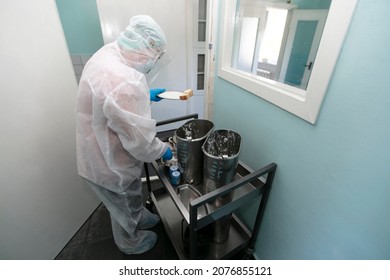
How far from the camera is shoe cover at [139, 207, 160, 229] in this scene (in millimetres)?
1442

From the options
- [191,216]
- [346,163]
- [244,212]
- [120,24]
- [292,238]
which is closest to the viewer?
[346,163]

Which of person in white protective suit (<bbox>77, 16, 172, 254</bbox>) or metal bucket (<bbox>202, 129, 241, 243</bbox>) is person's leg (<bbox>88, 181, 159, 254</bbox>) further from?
metal bucket (<bbox>202, 129, 241, 243</bbox>)

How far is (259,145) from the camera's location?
1017mm

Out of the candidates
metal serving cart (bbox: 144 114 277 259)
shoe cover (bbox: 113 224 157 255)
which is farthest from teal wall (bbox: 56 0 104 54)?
shoe cover (bbox: 113 224 157 255)

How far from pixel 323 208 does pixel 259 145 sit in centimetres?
42

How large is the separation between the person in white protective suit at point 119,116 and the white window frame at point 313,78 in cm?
53

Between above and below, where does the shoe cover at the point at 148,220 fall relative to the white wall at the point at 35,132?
below

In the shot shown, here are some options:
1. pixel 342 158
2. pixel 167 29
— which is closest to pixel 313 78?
pixel 342 158

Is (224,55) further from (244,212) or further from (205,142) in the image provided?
(244,212)

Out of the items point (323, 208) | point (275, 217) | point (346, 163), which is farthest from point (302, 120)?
point (275, 217)

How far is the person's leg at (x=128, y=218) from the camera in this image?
3.53 feet

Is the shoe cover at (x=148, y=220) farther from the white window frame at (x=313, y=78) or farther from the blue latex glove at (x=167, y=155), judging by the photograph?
the white window frame at (x=313, y=78)

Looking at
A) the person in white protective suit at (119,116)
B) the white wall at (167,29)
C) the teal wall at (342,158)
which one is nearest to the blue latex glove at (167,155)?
the person in white protective suit at (119,116)

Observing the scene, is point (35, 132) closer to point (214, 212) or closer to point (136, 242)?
point (136, 242)
